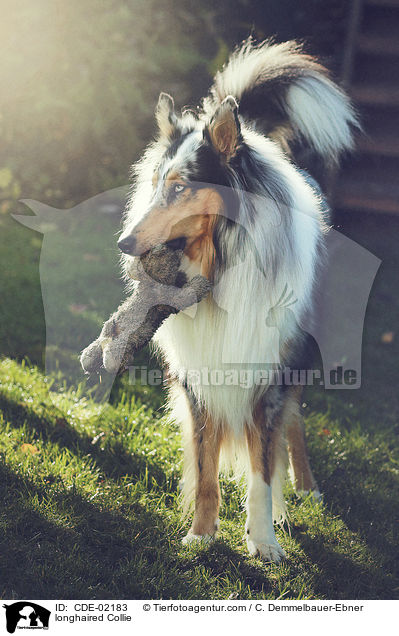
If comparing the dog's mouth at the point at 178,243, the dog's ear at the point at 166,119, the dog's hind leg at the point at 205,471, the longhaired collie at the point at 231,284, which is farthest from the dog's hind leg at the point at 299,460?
the dog's ear at the point at 166,119

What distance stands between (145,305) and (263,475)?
0.81 m

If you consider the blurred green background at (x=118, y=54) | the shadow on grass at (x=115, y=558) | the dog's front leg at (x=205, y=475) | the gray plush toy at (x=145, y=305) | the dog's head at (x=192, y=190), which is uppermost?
the blurred green background at (x=118, y=54)

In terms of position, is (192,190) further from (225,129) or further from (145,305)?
(145,305)

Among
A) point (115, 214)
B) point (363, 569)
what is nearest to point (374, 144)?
point (115, 214)

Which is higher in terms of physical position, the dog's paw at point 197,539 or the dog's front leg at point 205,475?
the dog's front leg at point 205,475

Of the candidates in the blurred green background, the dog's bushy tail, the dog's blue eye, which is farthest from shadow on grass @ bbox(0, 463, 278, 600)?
the blurred green background

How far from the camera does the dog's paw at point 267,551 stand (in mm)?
2270

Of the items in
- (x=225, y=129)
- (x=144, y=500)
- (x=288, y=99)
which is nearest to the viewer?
(x=225, y=129)

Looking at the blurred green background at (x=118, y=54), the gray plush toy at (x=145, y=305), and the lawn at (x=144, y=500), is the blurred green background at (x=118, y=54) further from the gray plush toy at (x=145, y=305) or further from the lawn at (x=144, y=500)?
the gray plush toy at (x=145, y=305)

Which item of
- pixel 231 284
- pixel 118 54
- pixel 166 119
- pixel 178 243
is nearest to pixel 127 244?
pixel 178 243

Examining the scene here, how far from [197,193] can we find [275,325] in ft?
1.88

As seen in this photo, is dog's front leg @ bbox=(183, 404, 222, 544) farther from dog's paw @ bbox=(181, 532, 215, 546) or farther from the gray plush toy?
the gray plush toy

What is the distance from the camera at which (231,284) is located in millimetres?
2098
